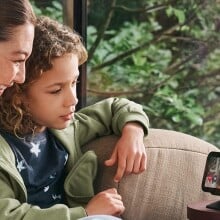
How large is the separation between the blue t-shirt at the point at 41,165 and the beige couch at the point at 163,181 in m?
0.10

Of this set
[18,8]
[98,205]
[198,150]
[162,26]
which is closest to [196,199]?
[198,150]

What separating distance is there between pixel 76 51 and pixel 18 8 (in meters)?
0.23

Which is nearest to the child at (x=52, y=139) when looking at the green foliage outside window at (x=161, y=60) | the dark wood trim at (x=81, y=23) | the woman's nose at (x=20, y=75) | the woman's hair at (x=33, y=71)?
the woman's hair at (x=33, y=71)

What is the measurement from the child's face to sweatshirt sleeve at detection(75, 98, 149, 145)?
13 centimetres

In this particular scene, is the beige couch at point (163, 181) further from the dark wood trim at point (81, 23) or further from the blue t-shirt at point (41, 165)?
Answer: the dark wood trim at point (81, 23)

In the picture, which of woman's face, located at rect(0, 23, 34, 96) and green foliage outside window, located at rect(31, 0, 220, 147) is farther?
green foliage outside window, located at rect(31, 0, 220, 147)

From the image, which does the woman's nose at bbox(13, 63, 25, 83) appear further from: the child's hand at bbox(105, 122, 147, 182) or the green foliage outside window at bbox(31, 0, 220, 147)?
the green foliage outside window at bbox(31, 0, 220, 147)

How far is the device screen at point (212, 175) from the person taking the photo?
1.29 metres

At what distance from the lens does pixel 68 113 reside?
55.3 inches

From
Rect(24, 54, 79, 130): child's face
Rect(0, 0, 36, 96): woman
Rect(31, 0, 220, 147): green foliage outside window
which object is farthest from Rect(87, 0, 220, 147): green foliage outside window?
Rect(0, 0, 36, 96): woman

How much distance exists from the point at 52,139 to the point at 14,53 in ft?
1.05

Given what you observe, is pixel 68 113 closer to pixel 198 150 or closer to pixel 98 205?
pixel 98 205

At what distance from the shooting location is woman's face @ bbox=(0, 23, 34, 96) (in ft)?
4.02

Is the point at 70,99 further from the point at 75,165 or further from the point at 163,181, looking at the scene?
the point at 163,181
